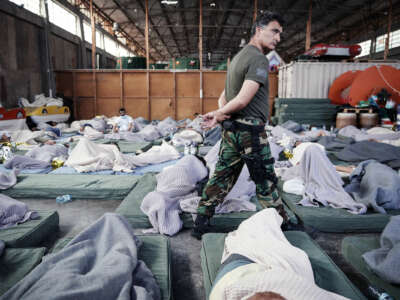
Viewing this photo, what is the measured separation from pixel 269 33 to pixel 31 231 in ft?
8.55

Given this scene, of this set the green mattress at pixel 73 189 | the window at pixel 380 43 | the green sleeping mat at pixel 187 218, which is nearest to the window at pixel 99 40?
the green mattress at pixel 73 189

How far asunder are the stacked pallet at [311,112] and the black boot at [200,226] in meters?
8.20

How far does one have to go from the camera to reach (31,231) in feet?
7.88

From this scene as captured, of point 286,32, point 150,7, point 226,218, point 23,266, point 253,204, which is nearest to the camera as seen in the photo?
point 23,266

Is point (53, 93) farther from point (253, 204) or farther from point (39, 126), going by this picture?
point (253, 204)

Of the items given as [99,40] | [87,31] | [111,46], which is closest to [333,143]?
[87,31]

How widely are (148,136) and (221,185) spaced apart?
5571 mm

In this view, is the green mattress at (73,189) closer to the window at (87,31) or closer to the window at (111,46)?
the window at (87,31)

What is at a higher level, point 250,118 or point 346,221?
point 250,118

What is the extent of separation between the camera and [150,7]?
53.4 feet

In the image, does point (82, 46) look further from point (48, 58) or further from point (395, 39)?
point (395, 39)

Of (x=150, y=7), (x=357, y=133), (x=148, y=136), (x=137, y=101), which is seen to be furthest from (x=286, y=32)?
(x=148, y=136)

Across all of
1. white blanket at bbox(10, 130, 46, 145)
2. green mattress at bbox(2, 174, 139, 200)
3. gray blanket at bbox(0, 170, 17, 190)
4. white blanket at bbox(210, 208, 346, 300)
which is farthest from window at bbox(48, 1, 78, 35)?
white blanket at bbox(210, 208, 346, 300)

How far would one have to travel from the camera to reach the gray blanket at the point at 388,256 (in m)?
1.70
